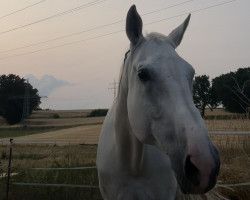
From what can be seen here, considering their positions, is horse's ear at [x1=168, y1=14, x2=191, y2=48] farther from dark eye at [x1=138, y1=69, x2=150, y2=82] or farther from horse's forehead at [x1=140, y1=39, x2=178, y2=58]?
dark eye at [x1=138, y1=69, x2=150, y2=82]

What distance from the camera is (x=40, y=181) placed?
6926mm

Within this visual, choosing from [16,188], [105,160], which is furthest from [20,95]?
[105,160]

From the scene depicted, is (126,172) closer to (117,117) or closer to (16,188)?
(117,117)

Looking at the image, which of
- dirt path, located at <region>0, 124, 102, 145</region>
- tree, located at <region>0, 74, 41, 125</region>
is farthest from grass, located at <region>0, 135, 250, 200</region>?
tree, located at <region>0, 74, 41, 125</region>

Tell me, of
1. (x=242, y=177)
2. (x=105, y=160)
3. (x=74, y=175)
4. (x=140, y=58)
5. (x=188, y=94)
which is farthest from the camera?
(x=74, y=175)

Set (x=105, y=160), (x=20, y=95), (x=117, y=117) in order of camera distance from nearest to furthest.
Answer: (x=117, y=117)
(x=105, y=160)
(x=20, y=95)

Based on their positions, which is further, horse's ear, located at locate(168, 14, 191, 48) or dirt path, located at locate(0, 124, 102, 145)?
dirt path, located at locate(0, 124, 102, 145)

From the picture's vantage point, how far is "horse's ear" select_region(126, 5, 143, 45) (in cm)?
229

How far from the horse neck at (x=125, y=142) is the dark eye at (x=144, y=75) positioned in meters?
0.52

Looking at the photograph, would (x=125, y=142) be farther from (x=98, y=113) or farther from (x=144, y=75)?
(x=98, y=113)

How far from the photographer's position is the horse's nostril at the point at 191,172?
1708 millimetres

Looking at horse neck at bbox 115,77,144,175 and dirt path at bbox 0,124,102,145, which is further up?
horse neck at bbox 115,77,144,175

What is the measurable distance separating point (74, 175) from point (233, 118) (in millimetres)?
3302

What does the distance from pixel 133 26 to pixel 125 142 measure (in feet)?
3.23
